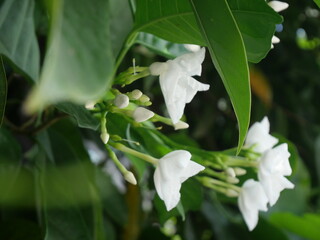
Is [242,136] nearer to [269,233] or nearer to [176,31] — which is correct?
[176,31]

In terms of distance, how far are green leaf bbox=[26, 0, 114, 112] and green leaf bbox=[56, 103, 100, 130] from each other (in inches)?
5.2

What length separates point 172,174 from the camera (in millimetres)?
436

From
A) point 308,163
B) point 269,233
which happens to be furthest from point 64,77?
point 308,163

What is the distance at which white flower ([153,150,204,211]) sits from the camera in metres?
0.43

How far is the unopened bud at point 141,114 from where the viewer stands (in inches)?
17.3

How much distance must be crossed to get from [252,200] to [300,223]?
0.27 m

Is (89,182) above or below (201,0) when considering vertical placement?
below

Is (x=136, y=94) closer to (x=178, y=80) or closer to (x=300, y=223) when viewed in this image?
(x=178, y=80)

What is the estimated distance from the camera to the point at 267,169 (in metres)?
0.53

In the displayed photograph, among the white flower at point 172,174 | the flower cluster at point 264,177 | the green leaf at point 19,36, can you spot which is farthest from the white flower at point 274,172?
the green leaf at point 19,36

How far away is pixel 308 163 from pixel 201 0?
3.21 ft

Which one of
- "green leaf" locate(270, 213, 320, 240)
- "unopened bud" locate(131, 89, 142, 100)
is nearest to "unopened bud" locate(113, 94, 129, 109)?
"unopened bud" locate(131, 89, 142, 100)

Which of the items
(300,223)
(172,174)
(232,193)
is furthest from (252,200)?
(300,223)

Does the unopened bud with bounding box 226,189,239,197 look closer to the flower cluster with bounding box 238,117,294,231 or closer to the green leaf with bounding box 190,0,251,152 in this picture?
the flower cluster with bounding box 238,117,294,231
